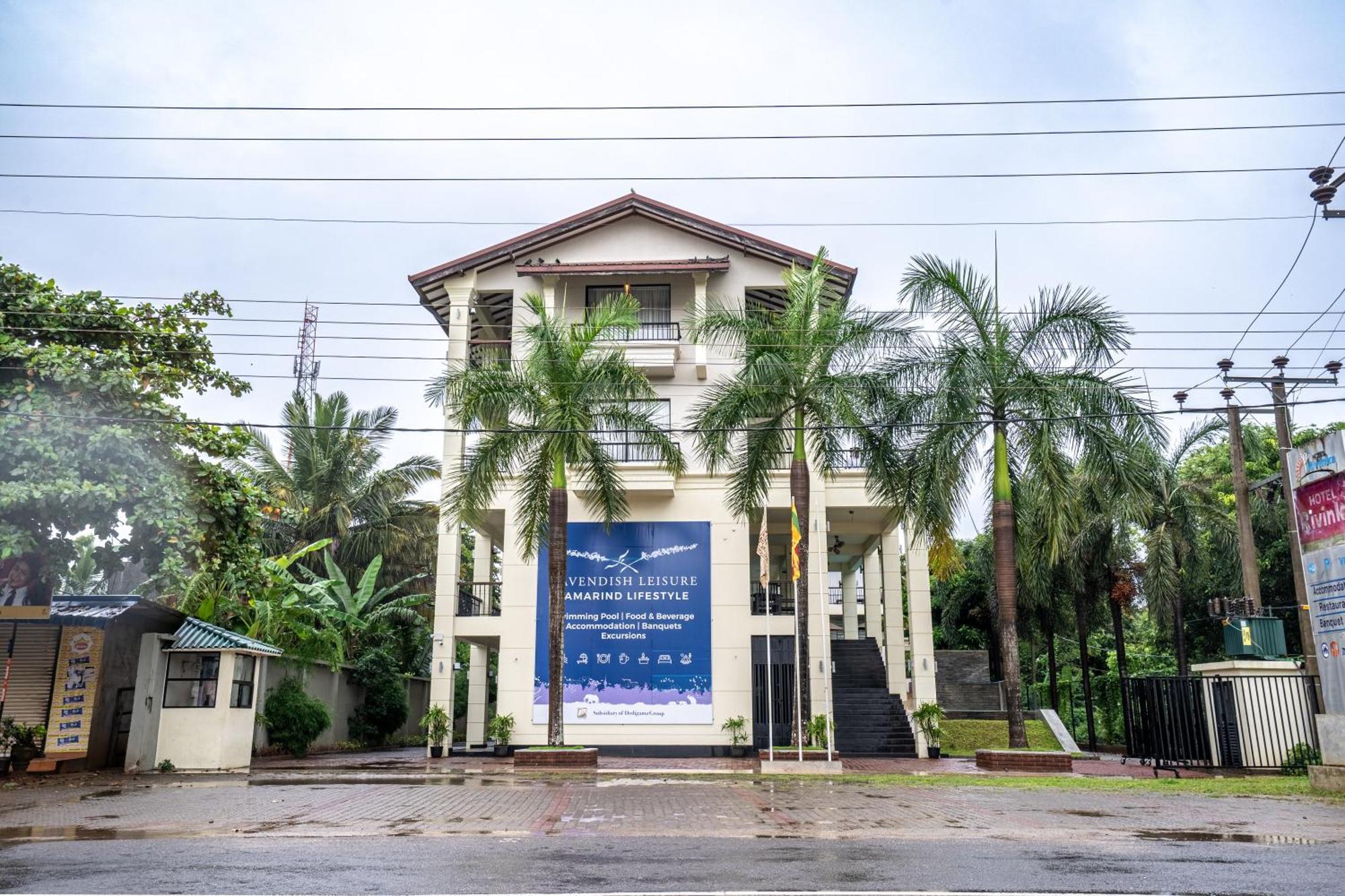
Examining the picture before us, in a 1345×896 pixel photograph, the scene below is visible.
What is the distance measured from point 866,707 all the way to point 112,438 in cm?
1858

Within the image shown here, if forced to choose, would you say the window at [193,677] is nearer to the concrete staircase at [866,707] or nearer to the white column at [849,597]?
the concrete staircase at [866,707]

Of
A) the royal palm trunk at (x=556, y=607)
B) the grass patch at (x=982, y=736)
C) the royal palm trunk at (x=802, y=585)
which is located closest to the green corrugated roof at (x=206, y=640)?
the royal palm trunk at (x=556, y=607)

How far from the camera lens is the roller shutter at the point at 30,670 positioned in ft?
59.6

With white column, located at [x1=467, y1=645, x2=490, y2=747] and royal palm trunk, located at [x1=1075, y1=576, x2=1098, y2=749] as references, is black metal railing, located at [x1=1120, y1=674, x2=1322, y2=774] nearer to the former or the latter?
royal palm trunk, located at [x1=1075, y1=576, x2=1098, y2=749]

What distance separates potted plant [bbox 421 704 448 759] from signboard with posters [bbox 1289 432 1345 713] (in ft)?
59.7

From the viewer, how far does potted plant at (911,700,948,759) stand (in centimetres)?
2305

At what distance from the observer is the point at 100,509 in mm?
15164

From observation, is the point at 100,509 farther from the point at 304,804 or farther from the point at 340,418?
the point at 340,418

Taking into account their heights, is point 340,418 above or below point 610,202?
below

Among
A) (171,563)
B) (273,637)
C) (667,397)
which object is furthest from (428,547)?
(171,563)

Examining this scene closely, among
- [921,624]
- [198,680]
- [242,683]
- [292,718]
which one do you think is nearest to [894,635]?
[921,624]

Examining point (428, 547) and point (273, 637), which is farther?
point (428, 547)

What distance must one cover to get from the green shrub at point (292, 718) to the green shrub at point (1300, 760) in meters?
21.8

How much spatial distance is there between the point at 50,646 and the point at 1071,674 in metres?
36.7
